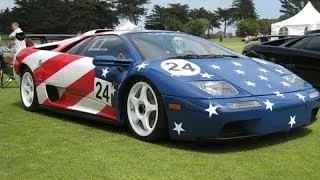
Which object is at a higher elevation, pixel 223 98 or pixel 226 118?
pixel 223 98

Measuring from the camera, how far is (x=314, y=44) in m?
8.45

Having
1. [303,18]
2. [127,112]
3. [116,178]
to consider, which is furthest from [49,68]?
[303,18]

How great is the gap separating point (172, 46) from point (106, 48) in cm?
85

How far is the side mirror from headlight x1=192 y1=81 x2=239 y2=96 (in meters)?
1.01

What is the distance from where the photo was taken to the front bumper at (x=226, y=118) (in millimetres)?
4613

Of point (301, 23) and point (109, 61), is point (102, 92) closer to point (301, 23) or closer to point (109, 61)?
point (109, 61)

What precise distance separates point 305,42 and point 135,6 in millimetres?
136540

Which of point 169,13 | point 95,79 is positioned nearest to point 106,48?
point 95,79

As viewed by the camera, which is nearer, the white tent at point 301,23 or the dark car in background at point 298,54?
the dark car in background at point 298,54

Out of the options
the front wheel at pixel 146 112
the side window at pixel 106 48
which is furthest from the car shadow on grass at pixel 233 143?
the side window at pixel 106 48

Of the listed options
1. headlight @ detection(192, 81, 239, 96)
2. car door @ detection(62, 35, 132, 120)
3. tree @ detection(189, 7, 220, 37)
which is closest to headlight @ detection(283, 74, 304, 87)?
headlight @ detection(192, 81, 239, 96)

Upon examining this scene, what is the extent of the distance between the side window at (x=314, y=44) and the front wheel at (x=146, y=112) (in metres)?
4.03

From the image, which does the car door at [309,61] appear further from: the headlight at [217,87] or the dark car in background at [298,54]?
the headlight at [217,87]

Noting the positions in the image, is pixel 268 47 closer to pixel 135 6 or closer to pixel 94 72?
pixel 94 72
